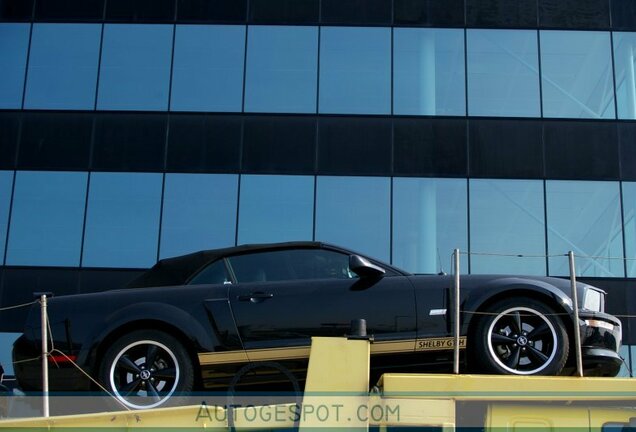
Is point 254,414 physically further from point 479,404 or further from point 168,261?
point 168,261

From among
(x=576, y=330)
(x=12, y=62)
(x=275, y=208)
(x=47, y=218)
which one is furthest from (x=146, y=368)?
(x=12, y=62)

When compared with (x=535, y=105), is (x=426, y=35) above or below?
above

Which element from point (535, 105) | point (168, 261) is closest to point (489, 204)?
point (535, 105)

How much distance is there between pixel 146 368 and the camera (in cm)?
551

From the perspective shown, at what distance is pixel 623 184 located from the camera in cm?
1534

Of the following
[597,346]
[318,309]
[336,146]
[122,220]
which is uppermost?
[336,146]

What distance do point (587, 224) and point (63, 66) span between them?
34.0 feet

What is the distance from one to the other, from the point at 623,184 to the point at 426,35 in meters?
4.63

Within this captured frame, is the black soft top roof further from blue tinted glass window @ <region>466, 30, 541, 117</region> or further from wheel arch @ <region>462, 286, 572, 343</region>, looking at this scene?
blue tinted glass window @ <region>466, 30, 541, 117</region>

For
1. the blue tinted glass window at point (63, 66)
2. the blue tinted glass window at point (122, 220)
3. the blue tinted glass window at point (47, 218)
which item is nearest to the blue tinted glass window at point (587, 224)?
the blue tinted glass window at point (122, 220)

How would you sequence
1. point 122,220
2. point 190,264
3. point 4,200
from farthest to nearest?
point 4,200
point 122,220
point 190,264

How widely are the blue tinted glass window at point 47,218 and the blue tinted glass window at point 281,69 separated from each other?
11.9 ft

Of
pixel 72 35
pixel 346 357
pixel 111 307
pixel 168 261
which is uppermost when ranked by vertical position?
pixel 72 35

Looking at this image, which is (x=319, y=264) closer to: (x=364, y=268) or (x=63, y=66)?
(x=364, y=268)
